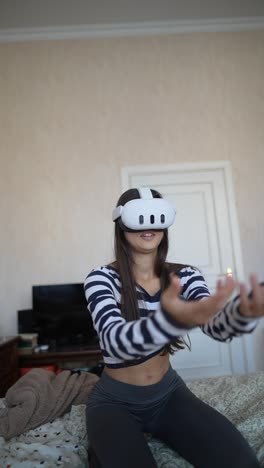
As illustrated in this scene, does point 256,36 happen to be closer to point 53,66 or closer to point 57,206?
point 53,66

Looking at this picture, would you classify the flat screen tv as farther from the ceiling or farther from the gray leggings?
the ceiling

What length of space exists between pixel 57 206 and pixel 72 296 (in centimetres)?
80

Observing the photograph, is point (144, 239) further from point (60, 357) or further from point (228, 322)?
point (60, 357)

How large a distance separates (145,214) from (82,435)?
77 cm

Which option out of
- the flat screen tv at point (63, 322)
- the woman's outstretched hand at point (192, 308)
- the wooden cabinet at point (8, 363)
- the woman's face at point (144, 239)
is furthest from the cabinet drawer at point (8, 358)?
the woman's outstretched hand at point (192, 308)

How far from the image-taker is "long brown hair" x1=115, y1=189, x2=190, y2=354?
102 centimetres

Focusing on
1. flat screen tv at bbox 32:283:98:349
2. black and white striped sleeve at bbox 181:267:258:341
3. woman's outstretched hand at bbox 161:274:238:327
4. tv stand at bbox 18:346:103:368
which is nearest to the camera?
woman's outstretched hand at bbox 161:274:238:327

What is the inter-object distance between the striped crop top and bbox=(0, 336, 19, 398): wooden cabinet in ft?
4.73

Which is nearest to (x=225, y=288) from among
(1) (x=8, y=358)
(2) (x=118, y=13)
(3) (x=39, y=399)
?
(3) (x=39, y=399)

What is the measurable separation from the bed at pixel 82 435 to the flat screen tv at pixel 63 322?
1222 mm

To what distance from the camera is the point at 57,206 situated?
2.89 metres

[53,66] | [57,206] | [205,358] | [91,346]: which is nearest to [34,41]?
[53,66]

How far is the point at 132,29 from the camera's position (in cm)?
306

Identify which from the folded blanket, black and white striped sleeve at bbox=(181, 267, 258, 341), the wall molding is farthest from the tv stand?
the wall molding
